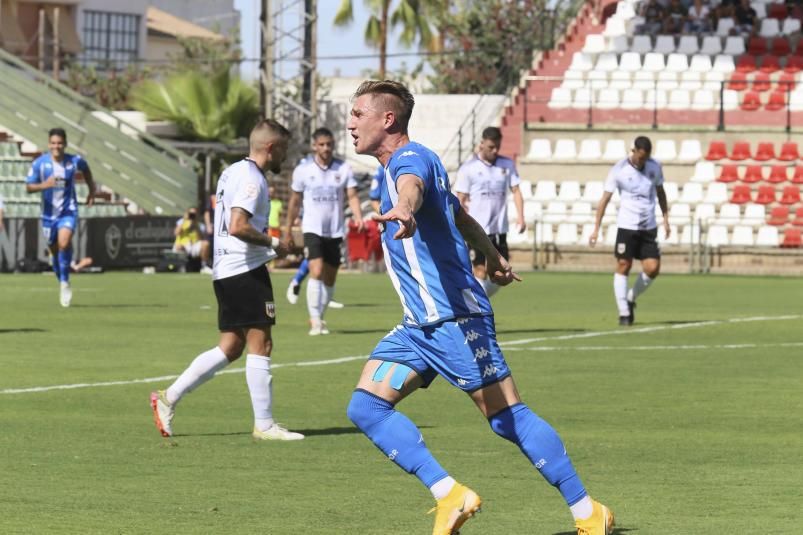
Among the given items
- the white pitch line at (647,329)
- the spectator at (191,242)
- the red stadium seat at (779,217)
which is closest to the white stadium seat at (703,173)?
the red stadium seat at (779,217)

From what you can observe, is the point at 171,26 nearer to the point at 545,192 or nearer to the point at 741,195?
the point at 545,192

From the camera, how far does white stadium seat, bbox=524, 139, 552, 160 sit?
4397cm

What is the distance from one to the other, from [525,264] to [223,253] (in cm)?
2912

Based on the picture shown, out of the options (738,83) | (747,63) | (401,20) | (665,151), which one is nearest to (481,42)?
(401,20)

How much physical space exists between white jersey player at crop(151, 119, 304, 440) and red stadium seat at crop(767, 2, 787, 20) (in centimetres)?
4015

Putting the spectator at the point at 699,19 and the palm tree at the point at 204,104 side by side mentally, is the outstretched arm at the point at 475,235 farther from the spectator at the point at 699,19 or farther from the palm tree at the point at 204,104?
the palm tree at the point at 204,104

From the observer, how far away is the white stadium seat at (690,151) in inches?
1695

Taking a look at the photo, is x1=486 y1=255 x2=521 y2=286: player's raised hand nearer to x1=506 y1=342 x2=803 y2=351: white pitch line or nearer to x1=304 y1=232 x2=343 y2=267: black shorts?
x1=506 y1=342 x2=803 y2=351: white pitch line

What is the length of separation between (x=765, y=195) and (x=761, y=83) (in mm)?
4020

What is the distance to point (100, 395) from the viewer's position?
14.2m

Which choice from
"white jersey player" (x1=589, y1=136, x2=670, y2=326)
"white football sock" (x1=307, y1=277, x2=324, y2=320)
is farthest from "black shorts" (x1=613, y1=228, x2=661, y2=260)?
"white football sock" (x1=307, y1=277, x2=324, y2=320)

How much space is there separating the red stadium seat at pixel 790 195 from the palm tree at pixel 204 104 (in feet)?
62.9

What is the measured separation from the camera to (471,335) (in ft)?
26.1

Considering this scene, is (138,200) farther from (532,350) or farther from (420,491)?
(420,491)
